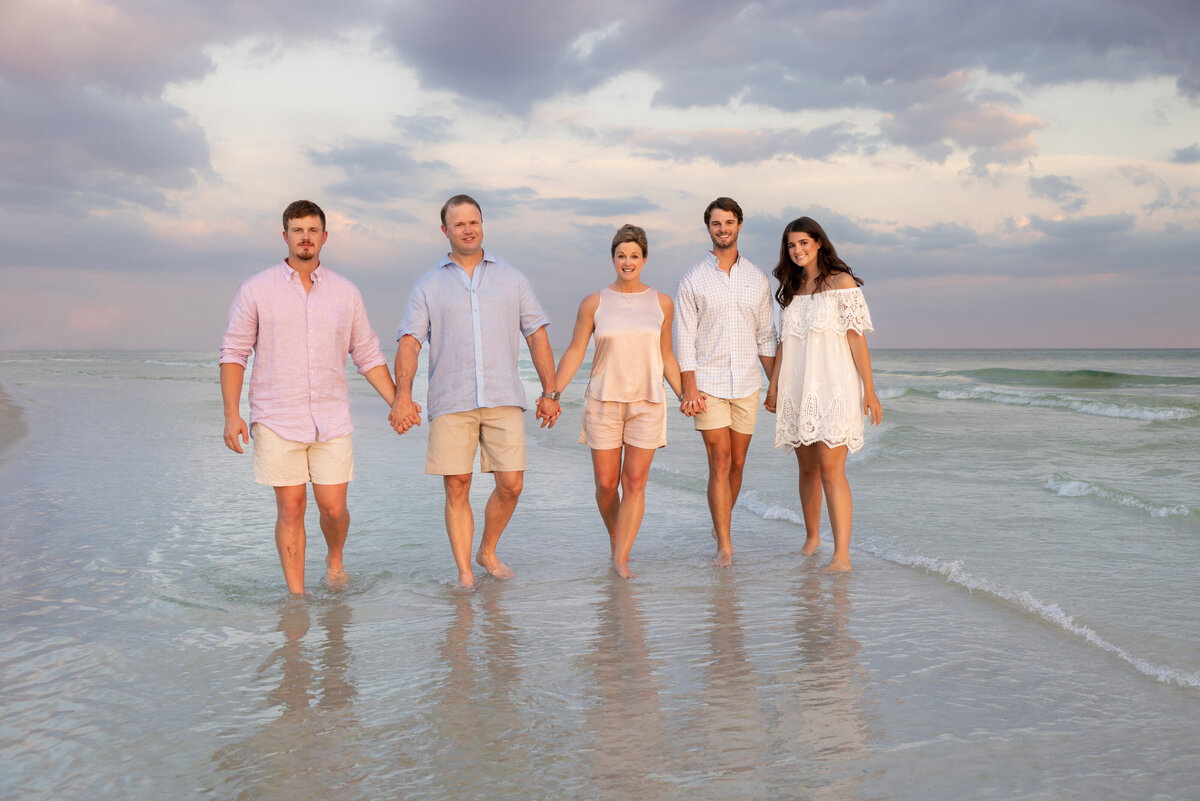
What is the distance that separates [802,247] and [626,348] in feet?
4.08

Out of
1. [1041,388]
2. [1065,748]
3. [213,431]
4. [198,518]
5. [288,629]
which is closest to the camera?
[1065,748]

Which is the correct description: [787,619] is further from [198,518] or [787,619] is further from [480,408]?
[198,518]

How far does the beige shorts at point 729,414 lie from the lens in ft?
18.6

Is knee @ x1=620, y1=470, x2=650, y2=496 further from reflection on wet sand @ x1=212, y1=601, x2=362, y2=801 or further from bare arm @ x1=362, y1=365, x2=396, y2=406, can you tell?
reflection on wet sand @ x1=212, y1=601, x2=362, y2=801

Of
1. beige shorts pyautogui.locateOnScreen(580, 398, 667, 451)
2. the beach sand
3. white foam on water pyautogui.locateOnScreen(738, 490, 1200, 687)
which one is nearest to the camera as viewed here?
white foam on water pyautogui.locateOnScreen(738, 490, 1200, 687)

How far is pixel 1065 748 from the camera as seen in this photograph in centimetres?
297

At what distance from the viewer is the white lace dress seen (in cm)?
544

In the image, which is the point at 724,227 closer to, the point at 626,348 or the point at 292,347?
the point at 626,348

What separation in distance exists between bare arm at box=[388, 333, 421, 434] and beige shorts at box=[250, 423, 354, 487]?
0.29 m

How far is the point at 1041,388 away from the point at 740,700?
3625cm

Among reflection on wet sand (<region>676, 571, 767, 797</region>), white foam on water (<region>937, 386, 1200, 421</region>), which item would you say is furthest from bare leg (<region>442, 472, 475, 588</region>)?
white foam on water (<region>937, 386, 1200, 421</region>)

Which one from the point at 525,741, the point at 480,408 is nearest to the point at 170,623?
the point at 480,408

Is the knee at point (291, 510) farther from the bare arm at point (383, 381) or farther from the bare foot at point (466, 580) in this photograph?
the bare foot at point (466, 580)

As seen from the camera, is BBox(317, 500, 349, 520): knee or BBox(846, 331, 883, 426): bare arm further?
BBox(846, 331, 883, 426): bare arm
